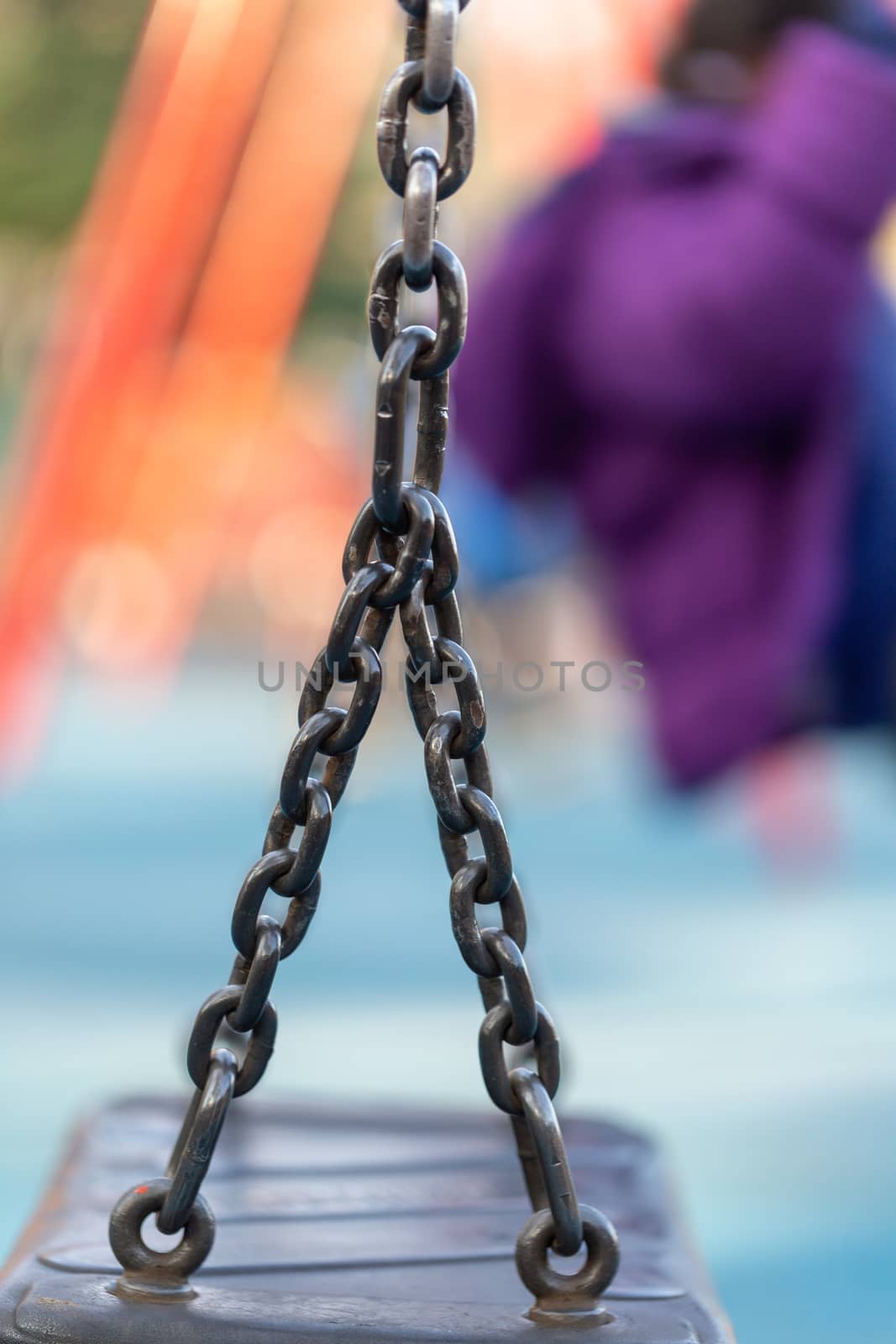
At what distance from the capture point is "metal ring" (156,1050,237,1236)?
56 centimetres

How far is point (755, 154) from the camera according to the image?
146 centimetres

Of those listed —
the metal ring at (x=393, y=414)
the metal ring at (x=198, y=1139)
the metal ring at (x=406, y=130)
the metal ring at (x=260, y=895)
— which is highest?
the metal ring at (x=406, y=130)

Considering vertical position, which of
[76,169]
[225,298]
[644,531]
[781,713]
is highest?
[76,169]

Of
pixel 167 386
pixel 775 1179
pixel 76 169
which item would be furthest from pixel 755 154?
pixel 76 169

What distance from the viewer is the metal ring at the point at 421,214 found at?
21.1 inches

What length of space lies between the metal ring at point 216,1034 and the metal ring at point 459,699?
117mm

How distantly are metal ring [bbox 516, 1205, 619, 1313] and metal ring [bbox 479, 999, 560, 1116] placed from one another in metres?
0.04

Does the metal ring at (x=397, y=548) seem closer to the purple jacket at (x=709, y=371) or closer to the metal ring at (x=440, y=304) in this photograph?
the metal ring at (x=440, y=304)

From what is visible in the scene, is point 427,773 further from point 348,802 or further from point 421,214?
point 348,802

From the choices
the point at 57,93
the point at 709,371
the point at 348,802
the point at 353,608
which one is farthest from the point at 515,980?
the point at 57,93

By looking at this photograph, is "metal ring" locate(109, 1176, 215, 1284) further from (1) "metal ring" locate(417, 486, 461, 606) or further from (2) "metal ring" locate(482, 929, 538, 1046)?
(1) "metal ring" locate(417, 486, 461, 606)

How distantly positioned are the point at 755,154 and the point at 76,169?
5858mm

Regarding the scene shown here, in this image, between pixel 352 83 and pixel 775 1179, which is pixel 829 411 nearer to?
pixel 775 1179

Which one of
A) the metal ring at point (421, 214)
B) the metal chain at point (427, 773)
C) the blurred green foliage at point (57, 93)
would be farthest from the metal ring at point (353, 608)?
the blurred green foliage at point (57, 93)
